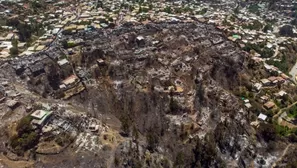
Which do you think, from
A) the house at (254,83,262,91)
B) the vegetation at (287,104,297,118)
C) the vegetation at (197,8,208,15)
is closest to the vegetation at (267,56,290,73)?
the house at (254,83,262,91)

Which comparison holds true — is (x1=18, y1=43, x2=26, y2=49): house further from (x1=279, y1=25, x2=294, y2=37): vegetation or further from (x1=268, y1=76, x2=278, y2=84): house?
(x1=279, y1=25, x2=294, y2=37): vegetation

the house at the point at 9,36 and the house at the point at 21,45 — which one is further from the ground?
the house at the point at 9,36

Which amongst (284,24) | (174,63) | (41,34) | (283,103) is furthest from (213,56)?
(284,24)

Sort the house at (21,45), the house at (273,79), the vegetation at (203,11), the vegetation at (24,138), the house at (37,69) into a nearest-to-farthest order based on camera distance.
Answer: the vegetation at (24,138), the house at (37,69), the house at (21,45), the house at (273,79), the vegetation at (203,11)

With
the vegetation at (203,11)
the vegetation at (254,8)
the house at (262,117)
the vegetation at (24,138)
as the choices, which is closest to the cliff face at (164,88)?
the house at (262,117)

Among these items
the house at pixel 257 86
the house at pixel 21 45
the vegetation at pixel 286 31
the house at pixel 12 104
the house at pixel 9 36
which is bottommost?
the house at pixel 257 86

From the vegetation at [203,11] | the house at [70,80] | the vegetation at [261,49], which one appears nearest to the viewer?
the house at [70,80]

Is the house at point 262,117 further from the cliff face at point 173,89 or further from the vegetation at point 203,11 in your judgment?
the vegetation at point 203,11

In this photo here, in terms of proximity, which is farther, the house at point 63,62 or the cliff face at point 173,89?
the house at point 63,62
